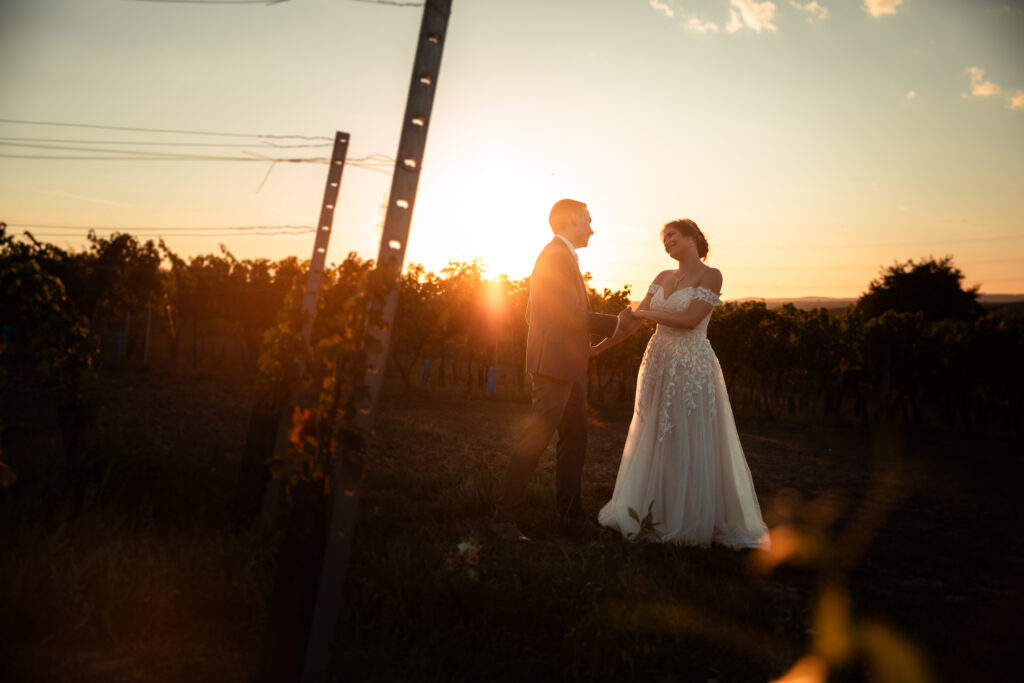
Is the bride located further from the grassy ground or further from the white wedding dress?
the grassy ground

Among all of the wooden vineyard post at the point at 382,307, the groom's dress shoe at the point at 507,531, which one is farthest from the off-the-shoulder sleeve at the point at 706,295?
the wooden vineyard post at the point at 382,307

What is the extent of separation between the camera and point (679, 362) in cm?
545

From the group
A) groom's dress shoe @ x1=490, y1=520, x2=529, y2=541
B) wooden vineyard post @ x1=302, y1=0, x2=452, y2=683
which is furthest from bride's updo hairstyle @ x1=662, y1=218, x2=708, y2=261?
wooden vineyard post @ x1=302, y1=0, x2=452, y2=683

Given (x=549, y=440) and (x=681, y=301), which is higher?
(x=681, y=301)

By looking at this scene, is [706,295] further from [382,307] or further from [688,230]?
[382,307]

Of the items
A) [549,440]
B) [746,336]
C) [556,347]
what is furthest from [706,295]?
[746,336]

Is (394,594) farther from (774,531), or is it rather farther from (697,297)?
(774,531)

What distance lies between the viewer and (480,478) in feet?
22.0

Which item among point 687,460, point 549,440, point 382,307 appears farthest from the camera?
point 687,460

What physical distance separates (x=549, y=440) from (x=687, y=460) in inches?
44.6

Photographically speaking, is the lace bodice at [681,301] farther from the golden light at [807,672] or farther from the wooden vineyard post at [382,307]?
the wooden vineyard post at [382,307]

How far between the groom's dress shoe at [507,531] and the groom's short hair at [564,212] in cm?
221

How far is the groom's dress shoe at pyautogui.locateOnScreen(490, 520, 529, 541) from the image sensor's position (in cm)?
484

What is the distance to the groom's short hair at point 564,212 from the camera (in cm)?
523
